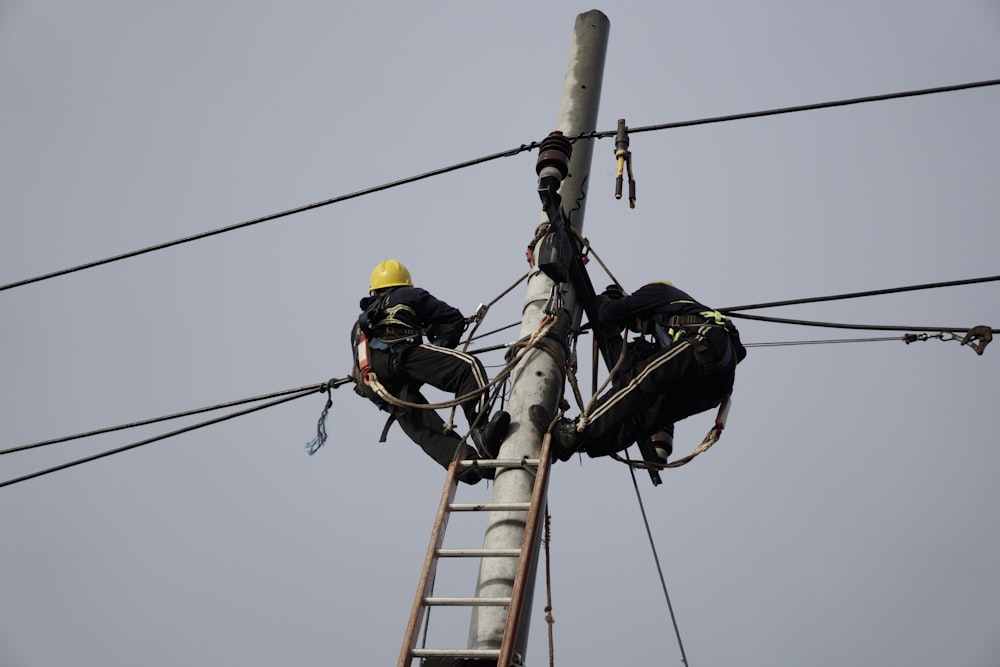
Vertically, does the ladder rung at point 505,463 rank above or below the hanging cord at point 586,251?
below

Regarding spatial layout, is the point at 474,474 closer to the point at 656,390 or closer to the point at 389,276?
the point at 656,390

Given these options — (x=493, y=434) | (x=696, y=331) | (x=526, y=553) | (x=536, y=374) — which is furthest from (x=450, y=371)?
(x=526, y=553)

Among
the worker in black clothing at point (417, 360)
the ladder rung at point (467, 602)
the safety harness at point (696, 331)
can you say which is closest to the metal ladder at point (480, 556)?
the ladder rung at point (467, 602)

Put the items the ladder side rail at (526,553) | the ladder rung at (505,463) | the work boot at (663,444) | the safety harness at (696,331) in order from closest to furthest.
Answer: the ladder side rail at (526,553) → the ladder rung at (505,463) → the safety harness at (696,331) → the work boot at (663,444)

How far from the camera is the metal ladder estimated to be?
5273 millimetres

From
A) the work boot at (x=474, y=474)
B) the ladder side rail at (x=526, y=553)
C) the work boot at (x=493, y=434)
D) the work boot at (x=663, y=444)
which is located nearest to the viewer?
the ladder side rail at (x=526, y=553)

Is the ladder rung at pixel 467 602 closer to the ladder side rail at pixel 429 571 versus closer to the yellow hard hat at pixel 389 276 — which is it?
the ladder side rail at pixel 429 571

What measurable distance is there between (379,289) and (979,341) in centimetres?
399

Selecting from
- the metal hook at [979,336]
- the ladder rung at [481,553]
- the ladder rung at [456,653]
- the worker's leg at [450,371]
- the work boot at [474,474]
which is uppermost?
the metal hook at [979,336]

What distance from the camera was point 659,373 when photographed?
6484 mm

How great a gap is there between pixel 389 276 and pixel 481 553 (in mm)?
2933

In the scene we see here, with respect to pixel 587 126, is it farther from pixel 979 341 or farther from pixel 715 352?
pixel 979 341

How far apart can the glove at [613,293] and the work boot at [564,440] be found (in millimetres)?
1467

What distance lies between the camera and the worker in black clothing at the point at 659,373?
252 inches
